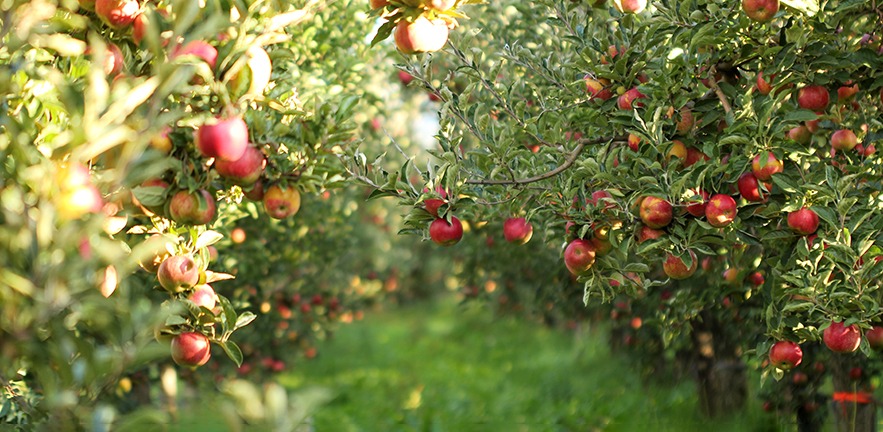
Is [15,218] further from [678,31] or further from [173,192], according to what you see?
[678,31]

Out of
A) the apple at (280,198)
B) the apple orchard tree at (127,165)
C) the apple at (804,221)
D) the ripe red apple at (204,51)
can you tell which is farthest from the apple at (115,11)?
the apple at (804,221)

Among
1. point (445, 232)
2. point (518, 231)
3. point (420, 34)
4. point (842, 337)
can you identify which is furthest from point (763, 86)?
point (420, 34)

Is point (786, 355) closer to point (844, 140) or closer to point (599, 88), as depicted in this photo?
point (844, 140)

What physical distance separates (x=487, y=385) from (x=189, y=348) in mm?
6672

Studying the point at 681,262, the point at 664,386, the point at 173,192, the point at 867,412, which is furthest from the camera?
the point at 664,386

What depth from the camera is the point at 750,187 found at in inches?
109

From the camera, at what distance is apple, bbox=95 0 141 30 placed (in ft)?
6.58

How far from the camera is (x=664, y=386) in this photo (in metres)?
7.16

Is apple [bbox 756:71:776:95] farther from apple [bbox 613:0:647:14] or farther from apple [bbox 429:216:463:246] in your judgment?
apple [bbox 429:216:463:246]

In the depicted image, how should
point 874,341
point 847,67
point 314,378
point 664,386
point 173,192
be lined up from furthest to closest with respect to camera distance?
1. point 314,378
2. point 664,386
3. point 874,341
4. point 847,67
5. point 173,192

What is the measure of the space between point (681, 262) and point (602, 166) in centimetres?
42

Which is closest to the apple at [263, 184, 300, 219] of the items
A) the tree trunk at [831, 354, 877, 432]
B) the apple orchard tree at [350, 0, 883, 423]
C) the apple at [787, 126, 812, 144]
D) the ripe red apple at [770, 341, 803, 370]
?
the apple orchard tree at [350, 0, 883, 423]

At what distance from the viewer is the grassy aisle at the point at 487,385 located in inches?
259

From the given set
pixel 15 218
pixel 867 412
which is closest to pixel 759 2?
pixel 15 218
